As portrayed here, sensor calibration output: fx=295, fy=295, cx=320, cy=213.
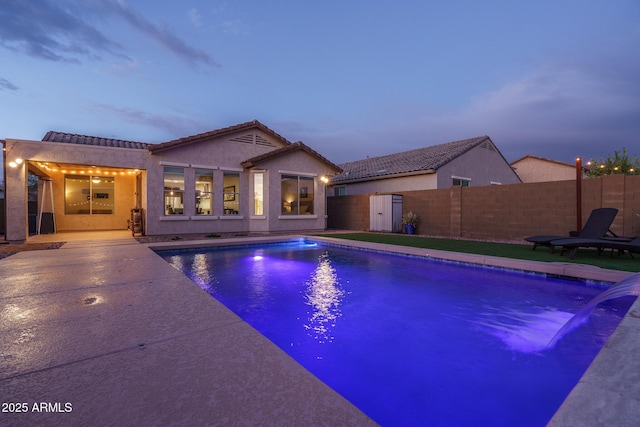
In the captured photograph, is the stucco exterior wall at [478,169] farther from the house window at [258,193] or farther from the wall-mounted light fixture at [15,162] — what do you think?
the wall-mounted light fixture at [15,162]

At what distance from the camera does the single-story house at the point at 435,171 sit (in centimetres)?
1653

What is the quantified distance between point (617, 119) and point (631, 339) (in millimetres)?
51651

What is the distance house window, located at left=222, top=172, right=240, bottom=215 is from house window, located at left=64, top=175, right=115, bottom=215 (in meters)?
6.28

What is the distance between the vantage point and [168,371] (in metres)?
1.98

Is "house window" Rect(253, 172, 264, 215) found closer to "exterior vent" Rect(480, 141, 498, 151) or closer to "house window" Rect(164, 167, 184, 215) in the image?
"house window" Rect(164, 167, 184, 215)

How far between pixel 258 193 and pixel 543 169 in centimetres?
2644

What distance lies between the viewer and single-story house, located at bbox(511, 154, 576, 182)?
24953 mm

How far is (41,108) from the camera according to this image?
106 feet

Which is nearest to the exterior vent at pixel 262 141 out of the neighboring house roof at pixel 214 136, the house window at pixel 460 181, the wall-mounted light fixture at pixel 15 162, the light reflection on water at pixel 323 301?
the neighboring house roof at pixel 214 136

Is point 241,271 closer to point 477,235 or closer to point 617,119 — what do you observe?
point 477,235

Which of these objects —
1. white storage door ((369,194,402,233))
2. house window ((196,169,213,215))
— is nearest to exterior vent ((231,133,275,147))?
house window ((196,169,213,215))

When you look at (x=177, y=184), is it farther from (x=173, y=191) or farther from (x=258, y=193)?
(x=258, y=193)

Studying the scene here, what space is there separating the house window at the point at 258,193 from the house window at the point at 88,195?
292 inches

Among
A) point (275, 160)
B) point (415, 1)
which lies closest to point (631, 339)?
point (275, 160)
